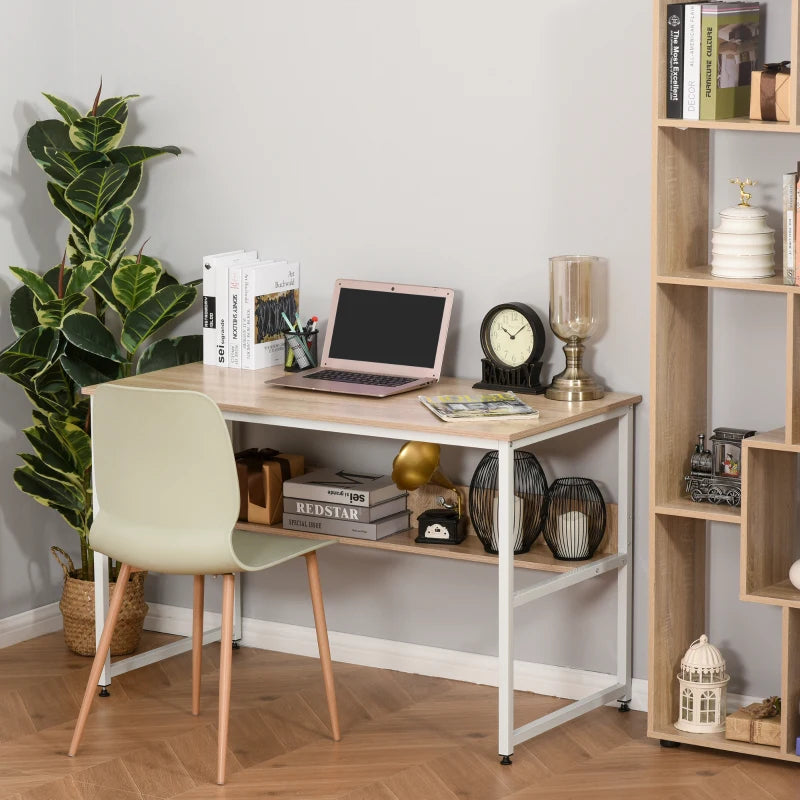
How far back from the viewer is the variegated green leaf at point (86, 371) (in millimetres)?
4070

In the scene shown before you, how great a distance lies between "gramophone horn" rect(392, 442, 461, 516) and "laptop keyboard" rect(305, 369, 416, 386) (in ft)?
0.55

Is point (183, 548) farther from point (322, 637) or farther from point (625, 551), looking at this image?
point (625, 551)

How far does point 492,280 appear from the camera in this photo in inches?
154

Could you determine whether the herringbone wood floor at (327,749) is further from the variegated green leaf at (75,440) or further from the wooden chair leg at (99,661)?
the variegated green leaf at (75,440)

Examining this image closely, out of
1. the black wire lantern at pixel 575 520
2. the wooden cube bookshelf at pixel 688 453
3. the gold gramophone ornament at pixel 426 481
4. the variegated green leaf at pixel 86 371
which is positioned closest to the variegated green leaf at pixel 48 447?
the variegated green leaf at pixel 86 371

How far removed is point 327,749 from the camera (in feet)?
11.8

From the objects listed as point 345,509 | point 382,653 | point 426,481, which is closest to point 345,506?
point 345,509

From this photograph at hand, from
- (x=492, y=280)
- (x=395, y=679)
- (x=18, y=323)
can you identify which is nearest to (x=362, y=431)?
(x=492, y=280)

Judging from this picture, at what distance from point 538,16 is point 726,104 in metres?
0.64

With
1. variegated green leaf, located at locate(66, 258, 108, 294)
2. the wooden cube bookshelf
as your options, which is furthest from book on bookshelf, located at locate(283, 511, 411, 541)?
variegated green leaf, located at locate(66, 258, 108, 294)

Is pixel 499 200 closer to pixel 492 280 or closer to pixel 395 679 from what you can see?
pixel 492 280

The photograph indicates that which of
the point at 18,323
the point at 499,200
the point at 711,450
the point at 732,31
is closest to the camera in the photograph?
the point at 732,31

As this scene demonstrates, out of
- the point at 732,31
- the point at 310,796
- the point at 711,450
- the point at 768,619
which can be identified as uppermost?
the point at 732,31

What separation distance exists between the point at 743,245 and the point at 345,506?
4.04 feet
